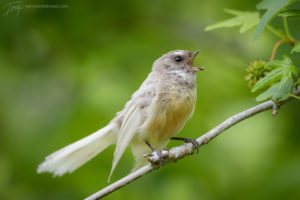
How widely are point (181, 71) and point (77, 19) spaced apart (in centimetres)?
249

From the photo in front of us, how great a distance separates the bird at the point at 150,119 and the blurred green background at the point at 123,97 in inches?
41.3

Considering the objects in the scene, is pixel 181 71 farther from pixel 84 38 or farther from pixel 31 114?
pixel 31 114

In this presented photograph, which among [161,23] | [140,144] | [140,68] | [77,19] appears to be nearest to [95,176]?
[140,144]

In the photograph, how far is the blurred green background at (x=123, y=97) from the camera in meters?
5.86

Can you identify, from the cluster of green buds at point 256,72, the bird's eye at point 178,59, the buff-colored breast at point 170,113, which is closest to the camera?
the cluster of green buds at point 256,72

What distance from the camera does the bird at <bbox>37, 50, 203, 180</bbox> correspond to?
4539 mm

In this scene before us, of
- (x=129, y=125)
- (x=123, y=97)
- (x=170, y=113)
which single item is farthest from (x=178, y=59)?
(x=123, y=97)

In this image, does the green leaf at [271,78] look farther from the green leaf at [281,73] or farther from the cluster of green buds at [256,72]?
the cluster of green buds at [256,72]

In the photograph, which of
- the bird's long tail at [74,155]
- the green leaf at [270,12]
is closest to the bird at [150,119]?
the bird's long tail at [74,155]

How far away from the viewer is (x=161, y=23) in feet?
25.3

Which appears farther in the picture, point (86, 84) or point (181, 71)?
point (86, 84)

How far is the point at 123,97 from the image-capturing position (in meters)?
6.39

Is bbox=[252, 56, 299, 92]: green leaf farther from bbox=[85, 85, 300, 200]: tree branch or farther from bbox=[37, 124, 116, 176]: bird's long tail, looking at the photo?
bbox=[37, 124, 116, 176]: bird's long tail

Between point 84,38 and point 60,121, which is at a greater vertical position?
point 84,38
